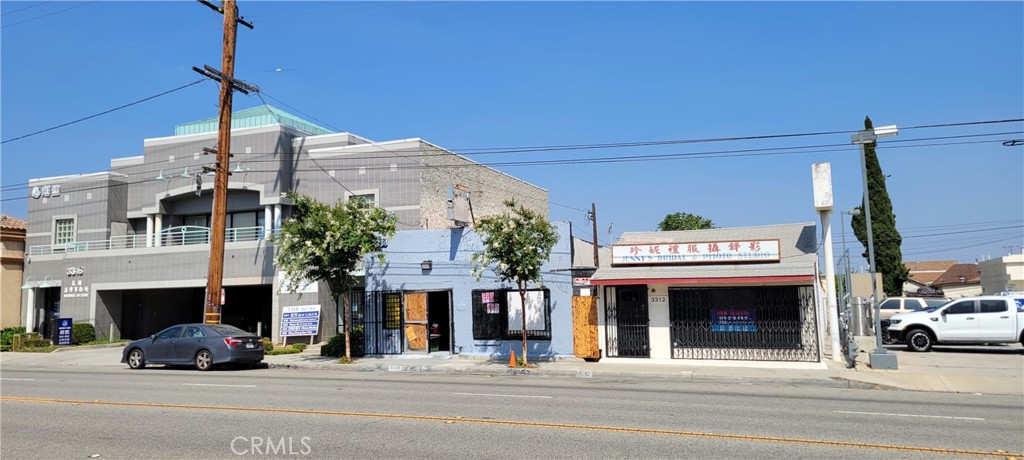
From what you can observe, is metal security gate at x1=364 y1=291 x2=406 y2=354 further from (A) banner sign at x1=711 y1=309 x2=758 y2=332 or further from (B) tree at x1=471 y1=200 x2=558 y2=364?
(A) banner sign at x1=711 y1=309 x2=758 y2=332

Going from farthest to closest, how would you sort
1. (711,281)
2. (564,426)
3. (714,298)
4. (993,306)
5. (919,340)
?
(919,340), (993,306), (714,298), (711,281), (564,426)

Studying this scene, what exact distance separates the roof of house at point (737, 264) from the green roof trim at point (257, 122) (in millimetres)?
19065

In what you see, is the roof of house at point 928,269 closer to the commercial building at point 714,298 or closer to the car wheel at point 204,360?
the commercial building at point 714,298

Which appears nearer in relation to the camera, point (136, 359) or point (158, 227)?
point (136, 359)

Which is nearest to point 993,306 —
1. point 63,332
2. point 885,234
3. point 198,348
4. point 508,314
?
point 508,314

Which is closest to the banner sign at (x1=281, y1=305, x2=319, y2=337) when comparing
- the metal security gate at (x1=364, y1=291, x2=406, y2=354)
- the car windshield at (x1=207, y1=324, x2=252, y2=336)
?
the metal security gate at (x1=364, y1=291, x2=406, y2=354)

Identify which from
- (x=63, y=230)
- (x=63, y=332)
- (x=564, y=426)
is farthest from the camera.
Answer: (x=63, y=230)

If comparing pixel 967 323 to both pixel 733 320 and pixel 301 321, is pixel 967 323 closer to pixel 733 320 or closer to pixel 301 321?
pixel 733 320

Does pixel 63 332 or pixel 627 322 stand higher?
pixel 627 322

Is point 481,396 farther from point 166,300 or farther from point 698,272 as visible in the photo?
point 166,300

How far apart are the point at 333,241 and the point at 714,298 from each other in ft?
38.3

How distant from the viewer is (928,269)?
84.3 m

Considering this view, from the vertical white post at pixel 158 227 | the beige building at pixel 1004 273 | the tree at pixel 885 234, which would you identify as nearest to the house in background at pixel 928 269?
the beige building at pixel 1004 273

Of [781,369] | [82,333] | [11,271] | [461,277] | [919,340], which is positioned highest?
[11,271]
